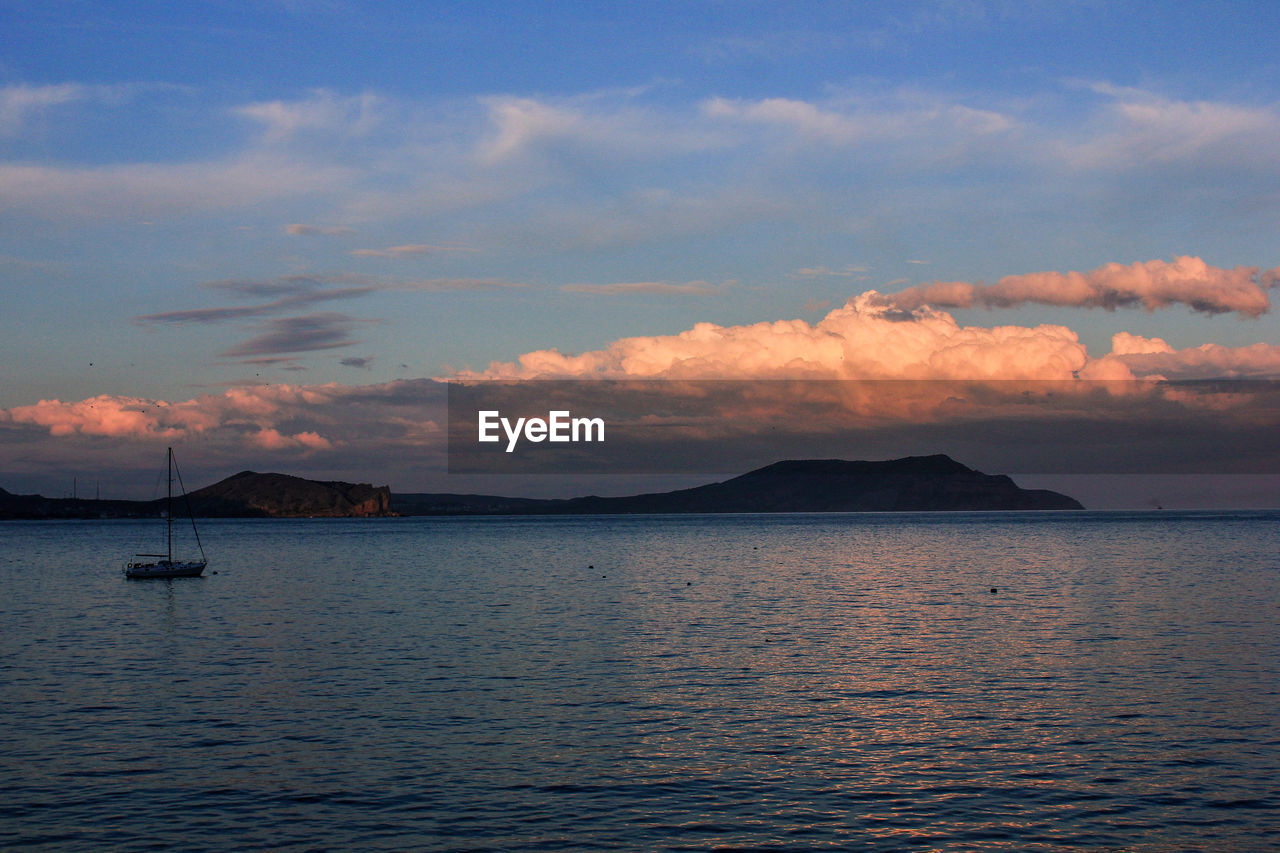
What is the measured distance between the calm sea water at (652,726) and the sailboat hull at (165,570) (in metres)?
38.0

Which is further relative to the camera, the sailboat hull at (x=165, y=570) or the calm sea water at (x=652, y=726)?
the sailboat hull at (x=165, y=570)

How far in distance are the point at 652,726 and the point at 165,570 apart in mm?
95848

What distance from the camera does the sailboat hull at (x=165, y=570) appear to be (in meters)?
113

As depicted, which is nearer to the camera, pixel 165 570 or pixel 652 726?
pixel 652 726

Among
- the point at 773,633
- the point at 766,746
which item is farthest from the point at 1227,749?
the point at 773,633

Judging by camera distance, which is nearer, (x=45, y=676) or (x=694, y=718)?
(x=694, y=718)

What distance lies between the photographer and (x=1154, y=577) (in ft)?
316

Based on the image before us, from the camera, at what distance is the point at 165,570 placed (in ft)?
374

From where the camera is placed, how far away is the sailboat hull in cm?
11312

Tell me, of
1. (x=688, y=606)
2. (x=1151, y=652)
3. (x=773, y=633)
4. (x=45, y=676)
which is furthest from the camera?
(x=688, y=606)

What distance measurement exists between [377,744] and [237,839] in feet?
27.7

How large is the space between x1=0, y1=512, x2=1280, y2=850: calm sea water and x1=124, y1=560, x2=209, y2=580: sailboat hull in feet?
125

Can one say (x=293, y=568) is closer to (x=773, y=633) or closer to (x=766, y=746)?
(x=773, y=633)

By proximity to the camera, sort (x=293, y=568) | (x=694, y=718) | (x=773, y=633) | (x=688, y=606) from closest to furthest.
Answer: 1. (x=694, y=718)
2. (x=773, y=633)
3. (x=688, y=606)
4. (x=293, y=568)
